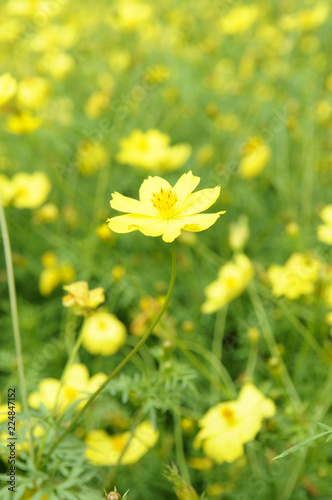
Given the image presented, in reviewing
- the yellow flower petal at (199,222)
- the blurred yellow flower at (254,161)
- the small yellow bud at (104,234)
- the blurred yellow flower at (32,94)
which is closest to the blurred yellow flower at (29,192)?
the blurred yellow flower at (32,94)

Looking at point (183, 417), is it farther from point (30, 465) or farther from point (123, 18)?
point (123, 18)

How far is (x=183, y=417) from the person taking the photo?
4.19ft

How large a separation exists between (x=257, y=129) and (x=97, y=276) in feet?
3.32

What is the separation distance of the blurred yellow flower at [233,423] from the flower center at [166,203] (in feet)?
1.60

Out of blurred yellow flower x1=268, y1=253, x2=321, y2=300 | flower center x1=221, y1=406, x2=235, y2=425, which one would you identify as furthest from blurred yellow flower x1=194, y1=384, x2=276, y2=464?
blurred yellow flower x1=268, y1=253, x2=321, y2=300

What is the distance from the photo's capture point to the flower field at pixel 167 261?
89 cm

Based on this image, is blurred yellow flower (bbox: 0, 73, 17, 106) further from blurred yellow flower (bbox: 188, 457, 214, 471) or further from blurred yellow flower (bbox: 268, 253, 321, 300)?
blurred yellow flower (bbox: 188, 457, 214, 471)

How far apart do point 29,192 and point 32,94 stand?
1.38ft

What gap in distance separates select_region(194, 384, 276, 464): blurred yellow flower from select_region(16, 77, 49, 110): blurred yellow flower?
1.41 m

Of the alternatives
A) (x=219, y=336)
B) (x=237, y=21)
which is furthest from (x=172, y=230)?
(x=237, y=21)

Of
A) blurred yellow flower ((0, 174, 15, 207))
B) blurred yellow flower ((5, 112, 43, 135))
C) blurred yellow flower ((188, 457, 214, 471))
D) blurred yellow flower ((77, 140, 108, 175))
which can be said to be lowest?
blurred yellow flower ((188, 457, 214, 471))

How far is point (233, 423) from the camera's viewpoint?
1079mm

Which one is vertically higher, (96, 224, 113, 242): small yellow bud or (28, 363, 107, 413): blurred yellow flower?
(96, 224, 113, 242): small yellow bud

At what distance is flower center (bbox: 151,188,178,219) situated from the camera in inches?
30.7
